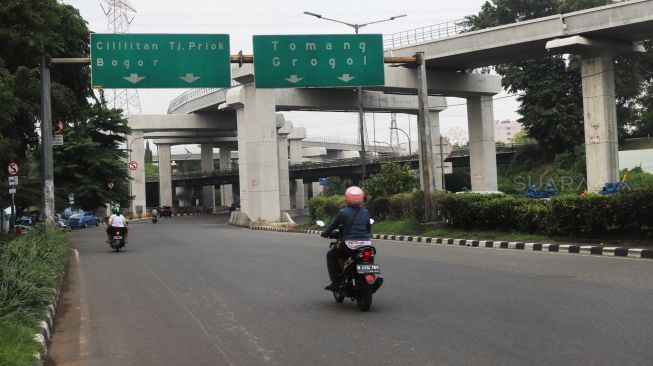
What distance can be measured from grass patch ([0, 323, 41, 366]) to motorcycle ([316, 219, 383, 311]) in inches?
144

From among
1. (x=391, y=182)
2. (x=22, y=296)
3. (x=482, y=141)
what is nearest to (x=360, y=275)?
(x=22, y=296)

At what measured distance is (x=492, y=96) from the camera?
44.3m

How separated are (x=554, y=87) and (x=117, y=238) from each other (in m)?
41.6

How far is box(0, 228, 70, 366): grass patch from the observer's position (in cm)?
567

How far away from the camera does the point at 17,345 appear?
5.72 metres

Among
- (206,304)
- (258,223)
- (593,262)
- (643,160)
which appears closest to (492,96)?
(643,160)

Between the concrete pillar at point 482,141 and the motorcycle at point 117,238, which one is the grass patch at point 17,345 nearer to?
the motorcycle at point 117,238

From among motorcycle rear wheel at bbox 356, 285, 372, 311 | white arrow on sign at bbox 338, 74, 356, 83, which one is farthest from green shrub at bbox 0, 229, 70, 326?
white arrow on sign at bbox 338, 74, 356, 83

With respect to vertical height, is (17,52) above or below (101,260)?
above

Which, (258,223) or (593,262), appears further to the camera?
(258,223)

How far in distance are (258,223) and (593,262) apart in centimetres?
3137

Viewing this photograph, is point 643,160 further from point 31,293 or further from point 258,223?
point 31,293

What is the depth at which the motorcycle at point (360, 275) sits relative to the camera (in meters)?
8.09

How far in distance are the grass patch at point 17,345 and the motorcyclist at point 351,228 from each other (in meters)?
3.68
